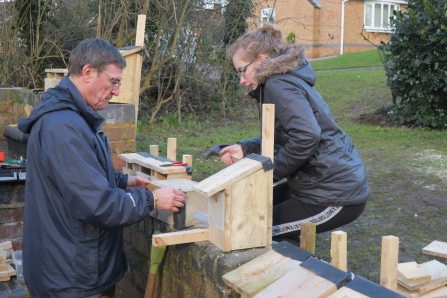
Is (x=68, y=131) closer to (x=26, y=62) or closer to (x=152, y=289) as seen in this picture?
(x=152, y=289)

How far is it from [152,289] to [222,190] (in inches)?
37.4

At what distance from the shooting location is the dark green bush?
10.0m

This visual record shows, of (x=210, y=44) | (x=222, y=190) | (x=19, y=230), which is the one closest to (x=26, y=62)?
(x=210, y=44)

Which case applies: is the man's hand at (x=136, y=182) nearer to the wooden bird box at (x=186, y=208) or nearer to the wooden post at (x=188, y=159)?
the wooden bird box at (x=186, y=208)

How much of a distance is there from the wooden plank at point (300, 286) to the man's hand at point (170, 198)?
79 cm

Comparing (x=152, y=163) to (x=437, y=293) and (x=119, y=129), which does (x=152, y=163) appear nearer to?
(x=119, y=129)

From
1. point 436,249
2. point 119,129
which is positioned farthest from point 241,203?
point 119,129

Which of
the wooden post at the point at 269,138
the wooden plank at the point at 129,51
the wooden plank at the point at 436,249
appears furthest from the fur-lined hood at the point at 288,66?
the wooden plank at the point at 129,51

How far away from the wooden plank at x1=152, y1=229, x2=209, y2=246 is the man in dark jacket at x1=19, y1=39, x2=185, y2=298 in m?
0.17

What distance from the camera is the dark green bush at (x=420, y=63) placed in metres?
10.0

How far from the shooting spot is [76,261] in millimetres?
2502

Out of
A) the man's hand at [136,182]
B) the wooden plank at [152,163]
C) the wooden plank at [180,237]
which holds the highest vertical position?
the wooden plank at [152,163]

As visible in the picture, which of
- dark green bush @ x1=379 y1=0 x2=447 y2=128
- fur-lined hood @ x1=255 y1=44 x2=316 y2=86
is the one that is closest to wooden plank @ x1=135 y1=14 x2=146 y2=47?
fur-lined hood @ x1=255 y1=44 x2=316 y2=86

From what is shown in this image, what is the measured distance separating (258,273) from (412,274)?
4.27 ft
